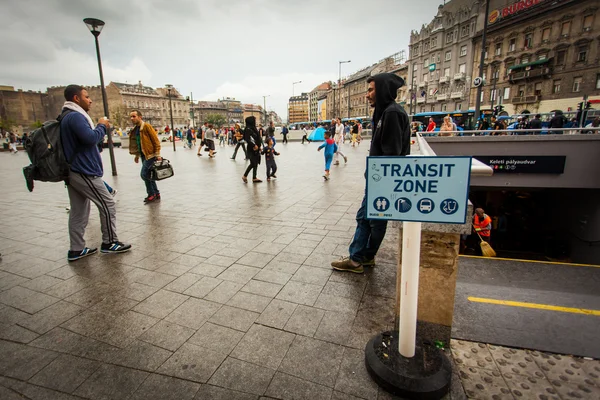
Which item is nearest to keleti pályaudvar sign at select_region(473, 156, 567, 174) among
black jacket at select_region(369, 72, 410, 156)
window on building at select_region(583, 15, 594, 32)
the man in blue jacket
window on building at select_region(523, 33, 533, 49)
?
black jacket at select_region(369, 72, 410, 156)

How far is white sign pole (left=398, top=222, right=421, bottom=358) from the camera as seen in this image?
1920 millimetres

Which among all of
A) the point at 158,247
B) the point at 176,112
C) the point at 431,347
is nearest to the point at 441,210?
the point at 431,347

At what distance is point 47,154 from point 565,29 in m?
54.9

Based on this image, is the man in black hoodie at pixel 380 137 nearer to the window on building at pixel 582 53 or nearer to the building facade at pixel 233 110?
the window on building at pixel 582 53

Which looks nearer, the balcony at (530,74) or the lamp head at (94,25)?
the lamp head at (94,25)

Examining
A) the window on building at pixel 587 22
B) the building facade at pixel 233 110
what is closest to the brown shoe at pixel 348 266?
the window on building at pixel 587 22

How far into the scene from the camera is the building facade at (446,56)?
5184 cm

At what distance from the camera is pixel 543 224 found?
1338 cm

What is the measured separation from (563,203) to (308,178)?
35.1 feet

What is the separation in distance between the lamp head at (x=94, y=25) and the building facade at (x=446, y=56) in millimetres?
47134

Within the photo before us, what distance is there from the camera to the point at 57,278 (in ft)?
11.8

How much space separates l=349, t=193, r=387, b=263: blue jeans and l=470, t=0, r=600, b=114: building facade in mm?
43228

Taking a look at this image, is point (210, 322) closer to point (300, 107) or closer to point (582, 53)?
point (582, 53)

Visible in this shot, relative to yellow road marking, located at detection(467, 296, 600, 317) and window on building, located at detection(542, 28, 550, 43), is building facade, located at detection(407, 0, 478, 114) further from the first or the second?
yellow road marking, located at detection(467, 296, 600, 317)
